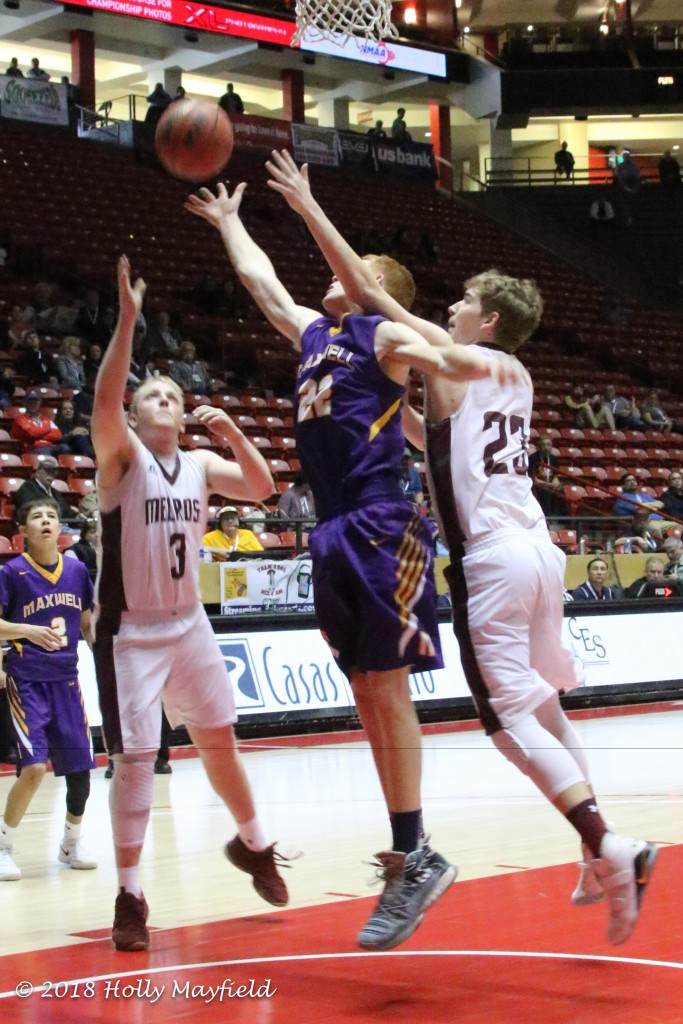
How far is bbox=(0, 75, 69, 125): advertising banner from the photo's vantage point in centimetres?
2142

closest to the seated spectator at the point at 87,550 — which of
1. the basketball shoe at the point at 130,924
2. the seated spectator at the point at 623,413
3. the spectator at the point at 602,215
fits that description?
the basketball shoe at the point at 130,924

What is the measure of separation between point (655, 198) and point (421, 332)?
26082 mm

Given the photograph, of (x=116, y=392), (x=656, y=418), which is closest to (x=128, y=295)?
(x=116, y=392)

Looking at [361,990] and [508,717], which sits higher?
[508,717]

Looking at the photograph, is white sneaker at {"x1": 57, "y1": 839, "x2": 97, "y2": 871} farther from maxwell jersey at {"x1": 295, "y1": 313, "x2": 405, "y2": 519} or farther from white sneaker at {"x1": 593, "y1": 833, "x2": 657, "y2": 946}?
white sneaker at {"x1": 593, "y1": 833, "x2": 657, "y2": 946}

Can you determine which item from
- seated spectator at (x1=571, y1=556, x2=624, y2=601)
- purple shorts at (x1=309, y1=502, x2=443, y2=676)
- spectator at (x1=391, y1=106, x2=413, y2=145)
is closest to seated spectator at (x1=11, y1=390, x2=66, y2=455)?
seated spectator at (x1=571, y1=556, x2=624, y2=601)

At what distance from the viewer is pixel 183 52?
26.6 meters

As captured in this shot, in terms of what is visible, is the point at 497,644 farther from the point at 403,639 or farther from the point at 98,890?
the point at 98,890

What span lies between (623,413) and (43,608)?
14.8m

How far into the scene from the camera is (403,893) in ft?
12.2

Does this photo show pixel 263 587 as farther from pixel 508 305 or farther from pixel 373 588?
pixel 373 588

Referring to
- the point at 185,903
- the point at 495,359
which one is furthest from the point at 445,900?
the point at 495,359

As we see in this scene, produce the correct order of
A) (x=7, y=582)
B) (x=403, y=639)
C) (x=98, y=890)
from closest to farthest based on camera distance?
(x=403, y=639)
(x=98, y=890)
(x=7, y=582)

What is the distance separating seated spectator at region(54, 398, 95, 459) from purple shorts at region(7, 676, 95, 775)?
760 cm
